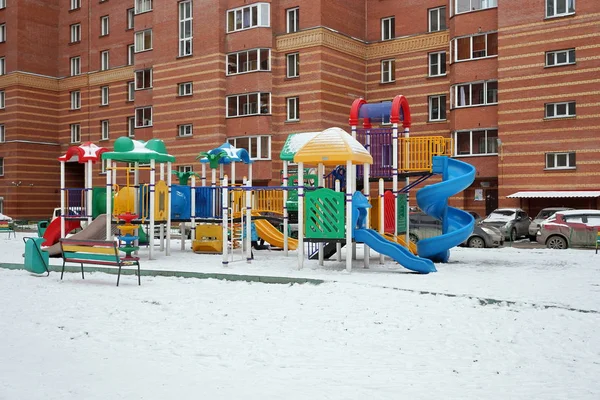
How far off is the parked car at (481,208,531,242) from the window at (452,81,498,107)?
275 inches

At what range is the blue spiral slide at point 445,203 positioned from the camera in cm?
1752

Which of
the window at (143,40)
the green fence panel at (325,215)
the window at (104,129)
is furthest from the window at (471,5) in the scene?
the window at (104,129)

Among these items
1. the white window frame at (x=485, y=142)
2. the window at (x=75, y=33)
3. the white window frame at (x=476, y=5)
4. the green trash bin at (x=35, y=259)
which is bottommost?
the green trash bin at (x=35, y=259)

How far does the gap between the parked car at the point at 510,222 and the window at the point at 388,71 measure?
1272 cm

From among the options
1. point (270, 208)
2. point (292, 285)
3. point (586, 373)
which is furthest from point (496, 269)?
point (586, 373)

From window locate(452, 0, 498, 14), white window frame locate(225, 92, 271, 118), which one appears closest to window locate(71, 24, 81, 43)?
white window frame locate(225, 92, 271, 118)

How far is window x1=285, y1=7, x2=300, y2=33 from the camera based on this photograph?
128ft

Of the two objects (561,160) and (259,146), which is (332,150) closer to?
(561,160)

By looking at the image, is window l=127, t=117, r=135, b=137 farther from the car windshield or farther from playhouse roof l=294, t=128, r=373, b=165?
playhouse roof l=294, t=128, r=373, b=165

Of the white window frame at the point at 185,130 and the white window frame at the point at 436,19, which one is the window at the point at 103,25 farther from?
the white window frame at the point at 436,19

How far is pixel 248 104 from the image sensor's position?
1571 inches

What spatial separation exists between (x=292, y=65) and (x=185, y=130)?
8494 mm

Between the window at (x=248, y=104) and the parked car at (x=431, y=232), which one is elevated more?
the window at (x=248, y=104)

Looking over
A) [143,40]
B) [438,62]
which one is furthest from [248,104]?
[438,62]
